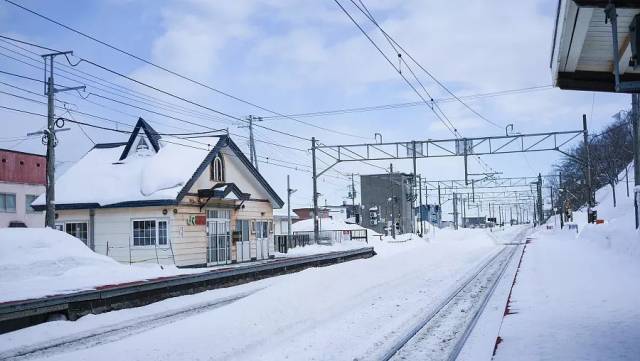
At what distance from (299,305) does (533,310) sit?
5.04 metres

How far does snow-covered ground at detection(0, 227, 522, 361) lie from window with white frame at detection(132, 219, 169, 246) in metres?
9.54

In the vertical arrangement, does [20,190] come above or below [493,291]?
above

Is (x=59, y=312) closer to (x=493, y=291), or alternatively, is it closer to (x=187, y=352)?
(x=187, y=352)

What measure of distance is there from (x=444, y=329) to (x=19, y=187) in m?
49.9

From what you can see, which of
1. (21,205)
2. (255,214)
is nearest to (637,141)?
(255,214)

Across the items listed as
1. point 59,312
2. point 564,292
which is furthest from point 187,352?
point 564,292

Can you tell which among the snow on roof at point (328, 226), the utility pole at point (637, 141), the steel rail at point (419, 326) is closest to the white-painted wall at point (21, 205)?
the snow on roof at point (328, 226)

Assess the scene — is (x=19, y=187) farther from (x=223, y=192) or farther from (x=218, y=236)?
(x=223, y=192)

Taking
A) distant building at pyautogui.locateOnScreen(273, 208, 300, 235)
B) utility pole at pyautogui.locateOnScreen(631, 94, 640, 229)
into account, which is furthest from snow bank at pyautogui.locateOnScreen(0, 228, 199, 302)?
distant building at pyautogui.locateOnScreen(273, 208, 300, 235)

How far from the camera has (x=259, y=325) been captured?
11.0 metres

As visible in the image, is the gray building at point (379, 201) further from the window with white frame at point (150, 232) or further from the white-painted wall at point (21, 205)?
the window with white frame at point (150, 232)

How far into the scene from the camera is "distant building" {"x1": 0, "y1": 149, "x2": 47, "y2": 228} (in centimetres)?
4909

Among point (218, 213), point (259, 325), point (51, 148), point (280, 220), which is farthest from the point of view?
point (280, 220)

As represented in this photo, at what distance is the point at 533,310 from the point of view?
36.6ft
